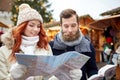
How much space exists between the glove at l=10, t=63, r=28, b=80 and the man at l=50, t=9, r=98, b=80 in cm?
60

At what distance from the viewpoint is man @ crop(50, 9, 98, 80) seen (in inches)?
115

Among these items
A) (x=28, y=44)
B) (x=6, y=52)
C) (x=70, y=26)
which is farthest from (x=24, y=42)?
(x=70, y=26)

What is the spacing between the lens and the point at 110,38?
727 centimetres

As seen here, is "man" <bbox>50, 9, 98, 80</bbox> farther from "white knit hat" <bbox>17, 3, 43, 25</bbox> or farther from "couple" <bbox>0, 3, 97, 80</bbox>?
"white knit hat" <bbox>17, 3, 43, 25</bbox>

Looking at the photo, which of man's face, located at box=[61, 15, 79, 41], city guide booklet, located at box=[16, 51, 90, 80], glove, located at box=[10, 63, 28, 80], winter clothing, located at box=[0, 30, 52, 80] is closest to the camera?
city guide booklet, located at box=[16, 51, 90, 80]

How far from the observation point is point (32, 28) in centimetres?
284

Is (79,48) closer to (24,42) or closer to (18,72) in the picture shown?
(24,42)

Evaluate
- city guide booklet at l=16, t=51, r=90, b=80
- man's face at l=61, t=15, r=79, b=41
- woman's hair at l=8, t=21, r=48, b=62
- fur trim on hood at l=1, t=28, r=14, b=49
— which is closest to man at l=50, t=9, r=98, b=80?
man's face at l=61, t=15, r=79, b=41

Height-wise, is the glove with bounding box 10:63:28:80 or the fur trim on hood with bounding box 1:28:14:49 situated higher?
the fur trim on hood with bounding box 1:28:14:49

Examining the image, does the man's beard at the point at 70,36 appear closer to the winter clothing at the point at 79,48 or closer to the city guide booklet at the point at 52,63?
the winter clothing at the point at 79,48

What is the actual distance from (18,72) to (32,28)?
475mm

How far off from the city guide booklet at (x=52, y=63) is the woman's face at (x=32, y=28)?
0.44m

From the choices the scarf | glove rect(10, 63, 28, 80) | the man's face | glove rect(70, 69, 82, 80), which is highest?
the man's face

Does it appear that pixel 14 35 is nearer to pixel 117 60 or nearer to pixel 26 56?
pixel 26 56
